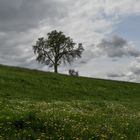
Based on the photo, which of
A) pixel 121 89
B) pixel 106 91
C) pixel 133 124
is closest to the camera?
pixel 133 124

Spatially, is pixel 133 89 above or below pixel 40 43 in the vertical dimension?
below

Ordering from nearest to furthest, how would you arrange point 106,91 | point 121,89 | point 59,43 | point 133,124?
point 133,124 → point 106,91 → point 121,89 → point 59,43

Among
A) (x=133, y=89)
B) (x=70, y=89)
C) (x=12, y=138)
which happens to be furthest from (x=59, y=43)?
(x=12, y=138)

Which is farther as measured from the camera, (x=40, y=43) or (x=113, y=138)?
(x=40, y=43)

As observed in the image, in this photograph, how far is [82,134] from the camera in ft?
60.9

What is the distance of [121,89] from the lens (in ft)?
222

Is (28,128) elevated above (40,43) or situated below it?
below

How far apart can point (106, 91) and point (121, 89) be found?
6238mm

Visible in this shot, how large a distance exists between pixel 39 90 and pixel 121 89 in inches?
762

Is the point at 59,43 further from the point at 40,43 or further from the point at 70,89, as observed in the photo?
the point at 70,89

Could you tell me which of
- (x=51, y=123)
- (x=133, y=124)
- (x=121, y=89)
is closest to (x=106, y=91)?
(x=121, y=89)

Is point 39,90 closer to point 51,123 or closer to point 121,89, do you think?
point 121,89

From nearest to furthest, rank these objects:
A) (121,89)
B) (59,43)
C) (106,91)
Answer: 1. (106,91)
2. (121,89)
3. (59,43)

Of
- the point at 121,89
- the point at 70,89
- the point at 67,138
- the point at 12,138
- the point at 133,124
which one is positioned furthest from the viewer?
the point at 121,89
